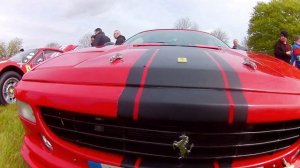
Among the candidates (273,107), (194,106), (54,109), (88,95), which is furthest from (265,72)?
(54,109)

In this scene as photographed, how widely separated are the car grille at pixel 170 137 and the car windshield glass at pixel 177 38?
1.63 meters

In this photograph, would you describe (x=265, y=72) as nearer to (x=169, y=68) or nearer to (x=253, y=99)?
(x=253, y=99)

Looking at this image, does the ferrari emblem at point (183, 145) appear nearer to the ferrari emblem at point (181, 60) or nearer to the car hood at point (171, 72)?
the car hood at point (171, 72)

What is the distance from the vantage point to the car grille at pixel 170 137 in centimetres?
159

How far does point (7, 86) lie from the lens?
679 cm

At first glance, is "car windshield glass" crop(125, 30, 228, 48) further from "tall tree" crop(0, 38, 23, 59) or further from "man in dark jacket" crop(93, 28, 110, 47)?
"tall tree" crop(0, 38, 23, 59)

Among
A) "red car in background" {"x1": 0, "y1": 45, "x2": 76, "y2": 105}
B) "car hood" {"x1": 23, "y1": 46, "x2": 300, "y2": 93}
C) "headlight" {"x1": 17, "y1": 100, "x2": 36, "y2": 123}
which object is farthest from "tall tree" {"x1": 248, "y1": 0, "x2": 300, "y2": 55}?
"headlight" {"x1": 17, "y1": 100, "x2": 36, "y2": 123}

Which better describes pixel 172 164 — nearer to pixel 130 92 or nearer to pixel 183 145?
pixel 183 145

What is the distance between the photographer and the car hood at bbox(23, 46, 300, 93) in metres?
1.65

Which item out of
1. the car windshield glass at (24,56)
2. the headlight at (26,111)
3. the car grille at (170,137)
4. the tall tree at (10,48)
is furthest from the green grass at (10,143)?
the tall tree at (10,48)

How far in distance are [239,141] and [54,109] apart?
3.11 ft

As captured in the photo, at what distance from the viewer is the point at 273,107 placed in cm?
164

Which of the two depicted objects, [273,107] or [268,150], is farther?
[268,150]

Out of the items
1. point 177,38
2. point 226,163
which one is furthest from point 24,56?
point 226,163
